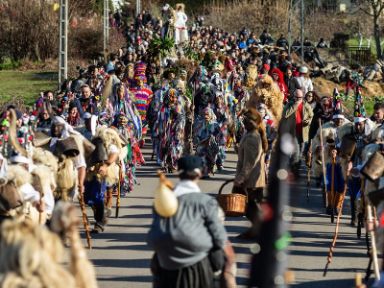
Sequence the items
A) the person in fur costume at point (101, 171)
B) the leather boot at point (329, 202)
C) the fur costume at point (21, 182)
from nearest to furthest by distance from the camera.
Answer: the fur costume at point (21, 182) → the person in fur costume at point (101, 171) → the leather boot at point (329, 202)

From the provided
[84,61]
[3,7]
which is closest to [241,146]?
[84,61]

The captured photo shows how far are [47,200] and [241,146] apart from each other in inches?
114

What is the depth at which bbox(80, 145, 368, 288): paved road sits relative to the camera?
13.3m

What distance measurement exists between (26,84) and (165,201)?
36.3 metres

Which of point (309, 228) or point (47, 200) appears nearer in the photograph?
point (47, 200)

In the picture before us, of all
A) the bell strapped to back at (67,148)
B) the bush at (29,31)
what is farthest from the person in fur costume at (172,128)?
the bush at (29,31)

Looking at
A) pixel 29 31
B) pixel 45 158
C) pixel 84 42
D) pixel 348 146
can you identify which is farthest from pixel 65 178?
pixel 29 31

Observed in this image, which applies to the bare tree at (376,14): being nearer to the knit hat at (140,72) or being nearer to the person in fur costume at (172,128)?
the knit hat at (140,72)

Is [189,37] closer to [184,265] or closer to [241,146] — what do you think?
[241,146]

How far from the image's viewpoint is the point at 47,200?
1340cm

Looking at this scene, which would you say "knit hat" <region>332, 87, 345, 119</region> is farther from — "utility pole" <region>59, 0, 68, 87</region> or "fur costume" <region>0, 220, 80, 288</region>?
"fur costume" <region>0, 220, 80, 288</region>

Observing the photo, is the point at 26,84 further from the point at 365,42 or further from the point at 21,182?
the point at 21,182

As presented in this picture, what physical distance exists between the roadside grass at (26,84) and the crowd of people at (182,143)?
8.76 m

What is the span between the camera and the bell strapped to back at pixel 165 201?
341 inches
